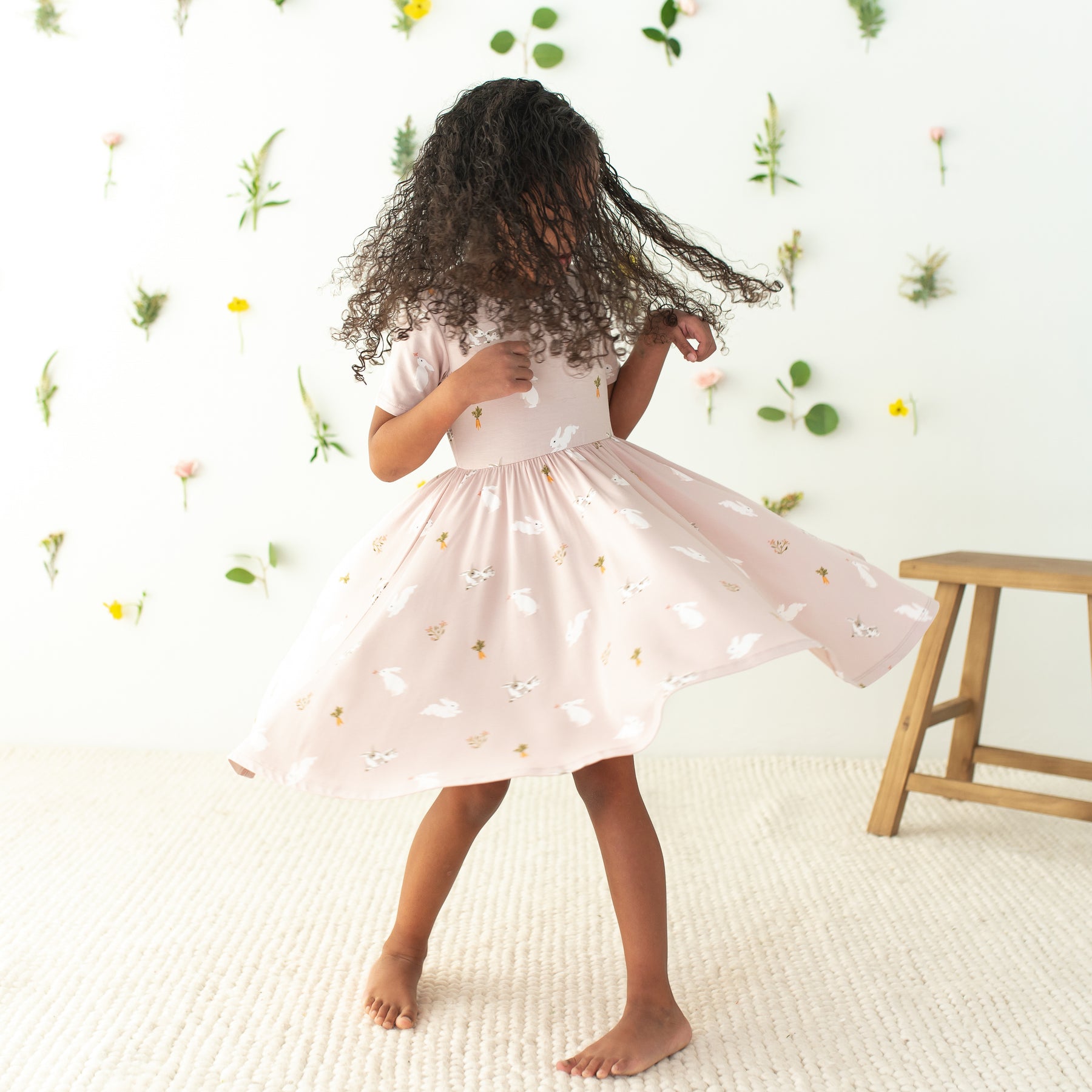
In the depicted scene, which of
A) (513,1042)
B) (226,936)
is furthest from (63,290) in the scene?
(513,1042)

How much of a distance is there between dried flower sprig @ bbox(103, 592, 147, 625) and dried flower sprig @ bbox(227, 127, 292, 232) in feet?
2.35

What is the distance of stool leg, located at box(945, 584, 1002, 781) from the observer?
154 cm

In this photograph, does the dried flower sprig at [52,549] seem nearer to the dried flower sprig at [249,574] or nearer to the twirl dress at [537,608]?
the dried flower sprig at [249,574]

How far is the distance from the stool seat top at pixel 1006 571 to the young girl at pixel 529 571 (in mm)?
414

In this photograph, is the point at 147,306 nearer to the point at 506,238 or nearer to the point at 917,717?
the point at 506,238

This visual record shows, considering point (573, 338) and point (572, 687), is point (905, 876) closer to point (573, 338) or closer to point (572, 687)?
point (572, 687)

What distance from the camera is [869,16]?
5.32 ft

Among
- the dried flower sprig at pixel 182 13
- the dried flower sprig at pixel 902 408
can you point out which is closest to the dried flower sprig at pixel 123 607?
the dried flower sprig at pixel 182 13

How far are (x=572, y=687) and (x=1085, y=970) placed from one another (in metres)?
0.67

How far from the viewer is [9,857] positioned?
141 cm

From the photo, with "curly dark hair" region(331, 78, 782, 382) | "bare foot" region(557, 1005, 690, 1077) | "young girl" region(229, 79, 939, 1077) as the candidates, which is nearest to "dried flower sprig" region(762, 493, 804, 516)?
"young girl" region(229, 79, 939, 1077)

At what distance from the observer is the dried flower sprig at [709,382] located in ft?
5.55

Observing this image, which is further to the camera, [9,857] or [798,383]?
[798,383]

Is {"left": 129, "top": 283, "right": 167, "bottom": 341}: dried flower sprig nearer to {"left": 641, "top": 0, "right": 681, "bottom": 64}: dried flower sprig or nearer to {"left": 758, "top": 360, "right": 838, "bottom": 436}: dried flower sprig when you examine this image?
{"left": 641, "top": 0, "right": 681, "bottom": 64}: dried flower sprig
